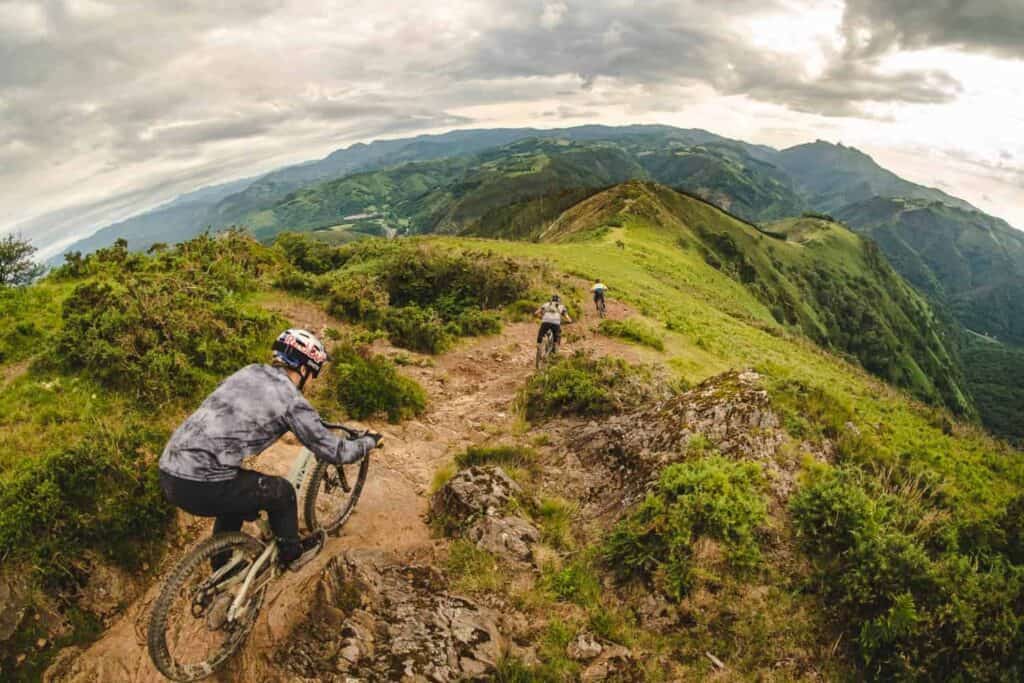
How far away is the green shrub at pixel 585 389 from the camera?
11914 millimetres

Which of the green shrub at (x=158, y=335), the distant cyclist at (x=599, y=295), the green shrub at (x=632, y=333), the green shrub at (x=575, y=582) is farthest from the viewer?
the distant cyclist at (x=599, y=295)

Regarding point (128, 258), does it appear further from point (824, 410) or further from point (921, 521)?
point (921, 521)

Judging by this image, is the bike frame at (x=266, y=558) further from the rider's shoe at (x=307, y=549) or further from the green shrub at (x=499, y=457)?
the green shrub at (x=499, y=457)

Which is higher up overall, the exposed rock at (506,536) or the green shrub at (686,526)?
the green shrub at (686,526)

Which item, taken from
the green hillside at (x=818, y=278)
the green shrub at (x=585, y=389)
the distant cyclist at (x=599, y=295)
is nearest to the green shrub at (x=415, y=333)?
the green shrub at (x=585, y=389)

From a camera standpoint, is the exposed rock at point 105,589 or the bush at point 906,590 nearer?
the bush at point 906,590

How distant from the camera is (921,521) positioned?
21.4 feet

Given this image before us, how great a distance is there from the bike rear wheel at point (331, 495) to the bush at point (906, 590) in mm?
6479

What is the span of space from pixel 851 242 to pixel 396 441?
8060 inches

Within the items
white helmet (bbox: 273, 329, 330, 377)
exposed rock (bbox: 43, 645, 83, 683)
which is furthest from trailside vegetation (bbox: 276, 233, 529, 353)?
exposed rock (bbox: 43, 645, 83, 683)

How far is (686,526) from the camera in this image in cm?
659

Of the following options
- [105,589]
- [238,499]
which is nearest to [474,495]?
[238,499]

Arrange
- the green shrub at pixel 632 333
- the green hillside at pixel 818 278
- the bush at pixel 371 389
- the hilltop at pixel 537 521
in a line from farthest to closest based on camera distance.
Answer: the green hillside at pixel 818 278
the green shrub at pixel 632 333
the bush at pixel 371 389
the hilltop at pixel 537 521

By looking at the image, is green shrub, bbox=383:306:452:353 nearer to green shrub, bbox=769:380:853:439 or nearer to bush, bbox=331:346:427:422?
bush, bbox=331:346:427:422
